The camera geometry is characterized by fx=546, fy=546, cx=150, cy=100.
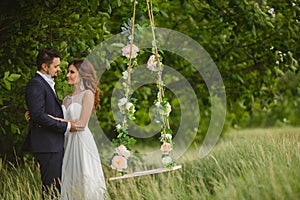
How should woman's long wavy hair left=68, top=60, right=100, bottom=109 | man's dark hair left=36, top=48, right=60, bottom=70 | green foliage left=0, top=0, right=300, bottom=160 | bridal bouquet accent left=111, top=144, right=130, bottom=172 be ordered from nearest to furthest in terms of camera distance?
bridal bouquet accent left=111, top=144, right=130, bottom=172 < man's dark hair left=36, top=48, right=60, bottom=70 < woman's long wavy hair left=68, top=60, right=100, bottom=109 < green foliage left=0, top=0, right=300, bottom=160

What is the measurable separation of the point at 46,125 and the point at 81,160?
0.45m

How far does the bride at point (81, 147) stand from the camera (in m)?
4.68

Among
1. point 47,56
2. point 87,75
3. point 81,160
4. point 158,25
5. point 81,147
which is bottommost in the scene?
point 81,160

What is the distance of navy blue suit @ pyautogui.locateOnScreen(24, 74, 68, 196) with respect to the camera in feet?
14.9

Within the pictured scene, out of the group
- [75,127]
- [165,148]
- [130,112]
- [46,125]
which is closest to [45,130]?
[46,125]

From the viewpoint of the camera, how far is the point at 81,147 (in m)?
4.74

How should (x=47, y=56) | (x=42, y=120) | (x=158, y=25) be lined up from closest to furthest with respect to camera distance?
(x=42, y=120)
(x=47, y=56)
(x=158, y=25)

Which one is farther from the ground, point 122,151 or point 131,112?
point 131,112

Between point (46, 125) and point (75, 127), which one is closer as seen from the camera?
point (46, 125)

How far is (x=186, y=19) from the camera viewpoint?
8.11 m

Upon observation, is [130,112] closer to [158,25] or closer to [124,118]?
[124,118]

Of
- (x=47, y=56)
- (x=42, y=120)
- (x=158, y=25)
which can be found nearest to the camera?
(x=42, y=120)

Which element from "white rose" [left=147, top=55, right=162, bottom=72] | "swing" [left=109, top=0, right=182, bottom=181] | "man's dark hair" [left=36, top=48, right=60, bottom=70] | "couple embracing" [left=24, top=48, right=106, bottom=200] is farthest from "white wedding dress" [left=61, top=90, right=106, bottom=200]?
"white rose" [left=147, top=55, right=162, bottom=72]

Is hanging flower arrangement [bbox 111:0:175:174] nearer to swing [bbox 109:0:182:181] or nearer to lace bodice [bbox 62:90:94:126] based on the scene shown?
swing [bbox 109:0:182:181]
